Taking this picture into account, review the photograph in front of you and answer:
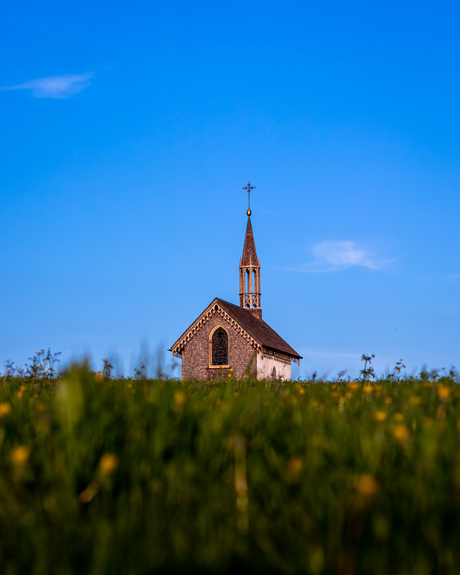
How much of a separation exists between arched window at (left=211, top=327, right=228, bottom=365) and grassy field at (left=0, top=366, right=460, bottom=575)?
44.7 meters

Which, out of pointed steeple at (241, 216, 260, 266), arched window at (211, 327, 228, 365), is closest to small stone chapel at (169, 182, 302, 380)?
arched window at (211, 327, 228, 365)

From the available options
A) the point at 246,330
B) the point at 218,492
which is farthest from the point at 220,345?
the point at 218,492

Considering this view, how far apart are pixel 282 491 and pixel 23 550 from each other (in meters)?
1.34

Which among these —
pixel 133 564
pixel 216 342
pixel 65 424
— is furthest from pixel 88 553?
pixel 216 342

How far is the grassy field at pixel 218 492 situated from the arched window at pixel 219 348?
44.7 meters

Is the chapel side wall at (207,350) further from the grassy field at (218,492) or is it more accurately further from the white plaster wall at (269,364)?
the grassy field at (218,492)

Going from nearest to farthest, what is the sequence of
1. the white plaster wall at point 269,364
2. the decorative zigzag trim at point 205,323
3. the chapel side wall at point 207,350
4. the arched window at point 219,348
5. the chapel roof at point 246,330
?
the white plaster wall at point 269,364, the decorative zigzag trim at point 205,323, the chapel side wall at point 207,350, the chapel roof at point 246,330, the arched window at point 219,348

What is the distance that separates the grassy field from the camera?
2426mm

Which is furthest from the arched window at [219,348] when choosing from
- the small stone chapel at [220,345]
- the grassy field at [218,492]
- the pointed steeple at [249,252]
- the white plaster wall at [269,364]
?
the grassy field at [218,492]

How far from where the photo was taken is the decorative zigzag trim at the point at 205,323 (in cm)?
4697

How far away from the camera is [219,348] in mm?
48656

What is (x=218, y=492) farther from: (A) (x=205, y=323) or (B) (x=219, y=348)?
(A) (x=205, y=323)

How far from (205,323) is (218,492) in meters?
46.3

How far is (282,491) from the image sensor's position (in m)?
2.98
